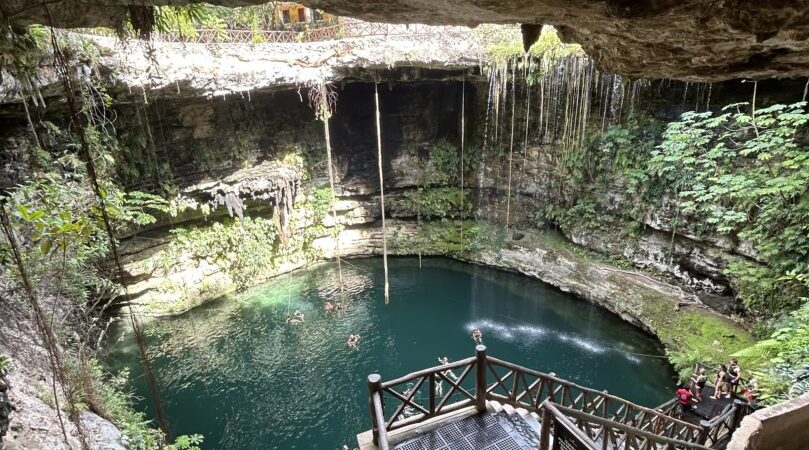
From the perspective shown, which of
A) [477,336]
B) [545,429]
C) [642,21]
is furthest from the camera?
[477,336]

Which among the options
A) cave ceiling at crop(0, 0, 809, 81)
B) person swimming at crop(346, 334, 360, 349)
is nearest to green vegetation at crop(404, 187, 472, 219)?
person swimming at crop(346, 334, 360, 349)

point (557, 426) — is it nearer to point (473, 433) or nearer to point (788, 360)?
point (473, 433)

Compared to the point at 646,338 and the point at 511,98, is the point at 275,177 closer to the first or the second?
the point at 511,98

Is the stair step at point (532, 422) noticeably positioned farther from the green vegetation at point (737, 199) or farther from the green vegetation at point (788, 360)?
the green vegetation at point (737, 199)

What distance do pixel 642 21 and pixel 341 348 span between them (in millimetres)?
10430

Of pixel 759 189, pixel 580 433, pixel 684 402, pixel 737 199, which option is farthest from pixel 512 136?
pixel 580 433

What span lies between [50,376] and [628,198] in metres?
13.8

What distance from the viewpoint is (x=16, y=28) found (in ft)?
12.5

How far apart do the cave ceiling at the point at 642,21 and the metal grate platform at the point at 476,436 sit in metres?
4.63

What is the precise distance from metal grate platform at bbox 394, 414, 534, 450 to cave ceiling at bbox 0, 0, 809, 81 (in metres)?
4.63

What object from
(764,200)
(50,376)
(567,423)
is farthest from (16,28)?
(764,200)

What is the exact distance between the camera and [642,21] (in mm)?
2941

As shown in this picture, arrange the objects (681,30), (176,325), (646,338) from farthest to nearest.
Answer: (176,325) < (646,338) < (681,30)

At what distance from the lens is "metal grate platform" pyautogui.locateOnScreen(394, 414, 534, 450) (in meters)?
5.62
